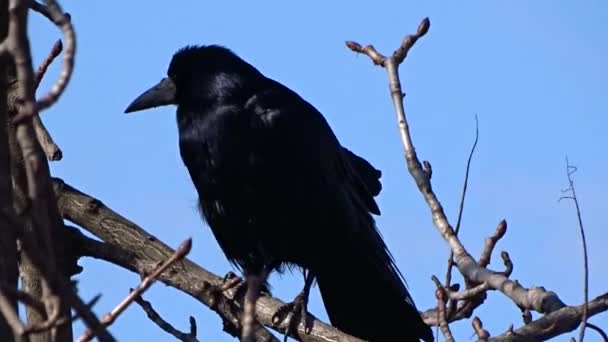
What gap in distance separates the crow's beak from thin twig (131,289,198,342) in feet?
9.57

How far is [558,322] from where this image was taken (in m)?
3.47

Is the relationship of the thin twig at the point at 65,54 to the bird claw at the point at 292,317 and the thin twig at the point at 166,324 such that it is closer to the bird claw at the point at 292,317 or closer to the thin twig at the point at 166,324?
the thin twig at the point at 166,324

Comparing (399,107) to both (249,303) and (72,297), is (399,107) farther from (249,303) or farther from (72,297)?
(72,297)

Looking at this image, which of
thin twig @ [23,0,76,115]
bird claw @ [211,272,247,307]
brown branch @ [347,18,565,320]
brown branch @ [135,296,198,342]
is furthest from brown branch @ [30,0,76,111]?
bird claw @ [211,272,247,307]

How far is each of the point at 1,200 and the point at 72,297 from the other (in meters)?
0.55

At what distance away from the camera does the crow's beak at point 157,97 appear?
270 inches

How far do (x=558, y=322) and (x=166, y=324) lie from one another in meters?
1.17

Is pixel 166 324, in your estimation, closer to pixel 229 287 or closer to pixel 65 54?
pixel 229 287

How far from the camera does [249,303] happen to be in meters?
1.96

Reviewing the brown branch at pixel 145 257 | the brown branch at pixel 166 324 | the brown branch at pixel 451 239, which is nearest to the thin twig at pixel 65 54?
the brown branch at pixel 166 324

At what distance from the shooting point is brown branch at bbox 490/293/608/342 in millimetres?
3373

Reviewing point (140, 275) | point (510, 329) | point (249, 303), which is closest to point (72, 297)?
point (249, 303)

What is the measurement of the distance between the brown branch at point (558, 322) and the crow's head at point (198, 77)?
3112 millimetres

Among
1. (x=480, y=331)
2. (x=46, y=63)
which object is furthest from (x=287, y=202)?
(x=480, y=331)
